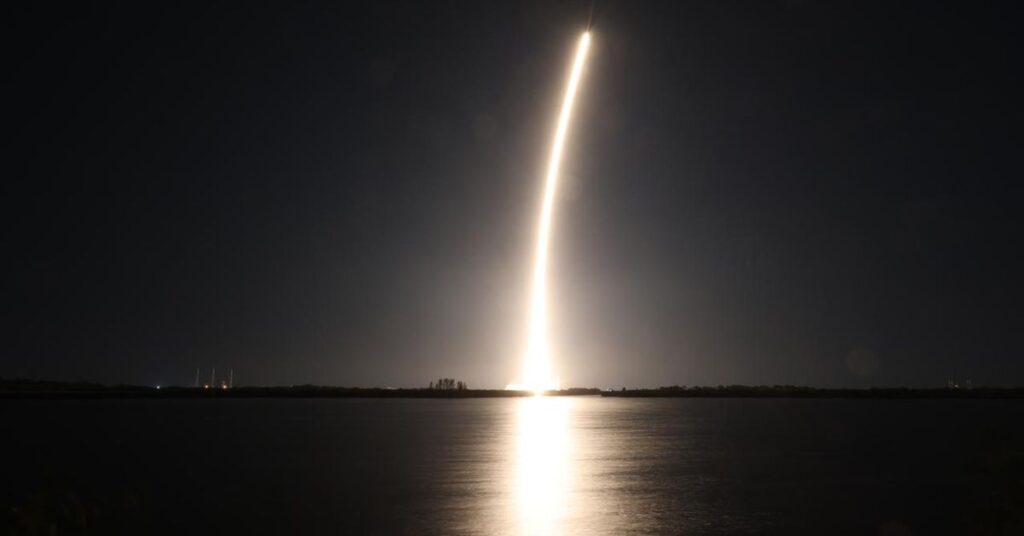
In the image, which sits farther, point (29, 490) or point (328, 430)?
point (328, 430)

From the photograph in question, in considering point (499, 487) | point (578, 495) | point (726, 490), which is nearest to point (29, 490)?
point (499, 487)

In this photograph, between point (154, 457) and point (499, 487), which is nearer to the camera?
point (499, 487)

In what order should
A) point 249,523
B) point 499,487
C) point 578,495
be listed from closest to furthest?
point 249,523
point 578,495
point 499,487

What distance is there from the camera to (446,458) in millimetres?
38688

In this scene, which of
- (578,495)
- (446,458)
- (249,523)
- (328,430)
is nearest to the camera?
(249,523)

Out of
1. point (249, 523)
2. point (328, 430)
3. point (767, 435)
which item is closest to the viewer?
point (249, 523)

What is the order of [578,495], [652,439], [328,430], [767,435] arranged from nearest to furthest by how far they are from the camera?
[578,495], [652,439], [767,435], [328,430]

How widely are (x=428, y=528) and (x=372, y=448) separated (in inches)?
1059

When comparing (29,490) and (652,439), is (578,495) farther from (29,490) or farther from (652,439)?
(652,439)

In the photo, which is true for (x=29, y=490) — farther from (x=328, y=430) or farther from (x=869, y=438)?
(x=869, y=438)

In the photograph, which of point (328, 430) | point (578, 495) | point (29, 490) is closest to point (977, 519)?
point (578, 495)

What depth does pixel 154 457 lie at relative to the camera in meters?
41.8

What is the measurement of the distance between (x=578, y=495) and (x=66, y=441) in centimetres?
4297

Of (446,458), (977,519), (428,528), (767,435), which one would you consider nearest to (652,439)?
(767,435)
